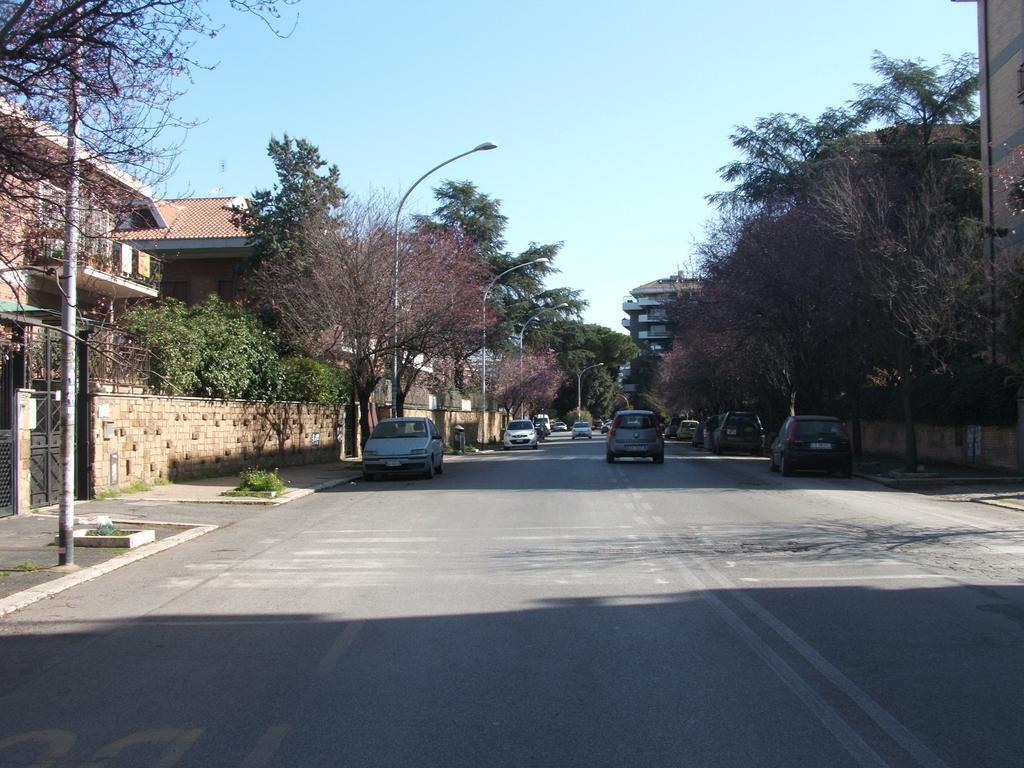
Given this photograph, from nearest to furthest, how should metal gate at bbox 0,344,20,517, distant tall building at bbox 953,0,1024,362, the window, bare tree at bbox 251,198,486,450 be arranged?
metal gate at bbox 0,344,20,517 → distant tall building at bbox 953,0,1024,362 → bare tree at bbox 251,198,486,450 → the window

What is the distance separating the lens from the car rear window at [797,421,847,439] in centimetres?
2444

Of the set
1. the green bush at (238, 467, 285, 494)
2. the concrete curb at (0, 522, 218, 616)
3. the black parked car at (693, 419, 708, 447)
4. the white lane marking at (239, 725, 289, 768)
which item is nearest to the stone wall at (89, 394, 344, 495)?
the green bush at (238, 467, 285, 494)

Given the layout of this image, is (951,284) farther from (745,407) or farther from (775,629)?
(745,407)

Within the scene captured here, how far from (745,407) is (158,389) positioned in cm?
4247

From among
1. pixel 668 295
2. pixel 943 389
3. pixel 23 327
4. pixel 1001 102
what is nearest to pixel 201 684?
pixel 23 327

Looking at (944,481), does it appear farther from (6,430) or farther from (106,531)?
(6,430)

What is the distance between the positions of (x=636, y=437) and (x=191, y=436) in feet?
46.2

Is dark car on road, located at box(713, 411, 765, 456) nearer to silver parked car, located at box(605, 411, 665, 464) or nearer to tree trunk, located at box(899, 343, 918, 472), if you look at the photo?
silver parked car, located at box(605, 411, 665, 464)

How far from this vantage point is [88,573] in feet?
33.5

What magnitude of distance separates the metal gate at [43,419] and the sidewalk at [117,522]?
55 centimetres

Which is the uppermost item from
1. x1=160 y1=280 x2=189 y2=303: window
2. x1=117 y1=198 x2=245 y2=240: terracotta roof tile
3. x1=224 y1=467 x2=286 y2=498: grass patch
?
x1=117 y1=198 x2=245 y2=240: terracotta roof tile

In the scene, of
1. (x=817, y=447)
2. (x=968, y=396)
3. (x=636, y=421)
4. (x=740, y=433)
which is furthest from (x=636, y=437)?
(x=968, y=396)

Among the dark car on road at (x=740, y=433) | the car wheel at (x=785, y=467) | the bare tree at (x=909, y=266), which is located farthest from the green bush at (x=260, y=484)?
the dark car on road at (x=740, y=433)

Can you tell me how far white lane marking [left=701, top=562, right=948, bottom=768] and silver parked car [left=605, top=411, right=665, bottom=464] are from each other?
70.4ft
